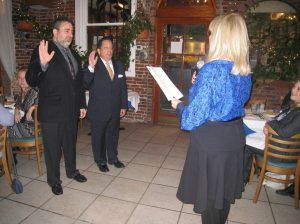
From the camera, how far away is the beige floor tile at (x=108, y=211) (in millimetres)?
2348

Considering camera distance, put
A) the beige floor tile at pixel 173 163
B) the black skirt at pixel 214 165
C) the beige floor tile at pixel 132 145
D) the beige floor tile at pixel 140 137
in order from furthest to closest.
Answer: the beige floor tile at pixel 140 137
the beige floor tile at pixel 132 145
the beige floor tile at pixel 173 163
the black skirt at pixel 214 165

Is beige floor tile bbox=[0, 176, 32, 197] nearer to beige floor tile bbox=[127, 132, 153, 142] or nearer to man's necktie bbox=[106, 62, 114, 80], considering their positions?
man's necktie bbox=[106, 62, 114, 80]

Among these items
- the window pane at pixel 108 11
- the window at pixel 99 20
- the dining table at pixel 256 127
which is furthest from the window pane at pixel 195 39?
the dining table at pixel 256 127

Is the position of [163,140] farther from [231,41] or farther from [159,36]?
[231,41]

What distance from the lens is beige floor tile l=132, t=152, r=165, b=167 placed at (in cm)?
363

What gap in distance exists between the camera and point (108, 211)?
2475 millimetres

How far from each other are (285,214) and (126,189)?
1.63 meters

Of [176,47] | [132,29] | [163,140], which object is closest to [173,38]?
[176,47]

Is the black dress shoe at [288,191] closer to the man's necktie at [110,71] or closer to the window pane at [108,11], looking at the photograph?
the man's necktie at [110,71]

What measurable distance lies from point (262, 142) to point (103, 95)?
184 cm

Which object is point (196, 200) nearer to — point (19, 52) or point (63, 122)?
→ point (63, 122)

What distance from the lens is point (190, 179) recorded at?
179cm

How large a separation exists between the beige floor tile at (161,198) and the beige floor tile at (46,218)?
757mm

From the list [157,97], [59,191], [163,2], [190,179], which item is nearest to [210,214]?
[190,179]
